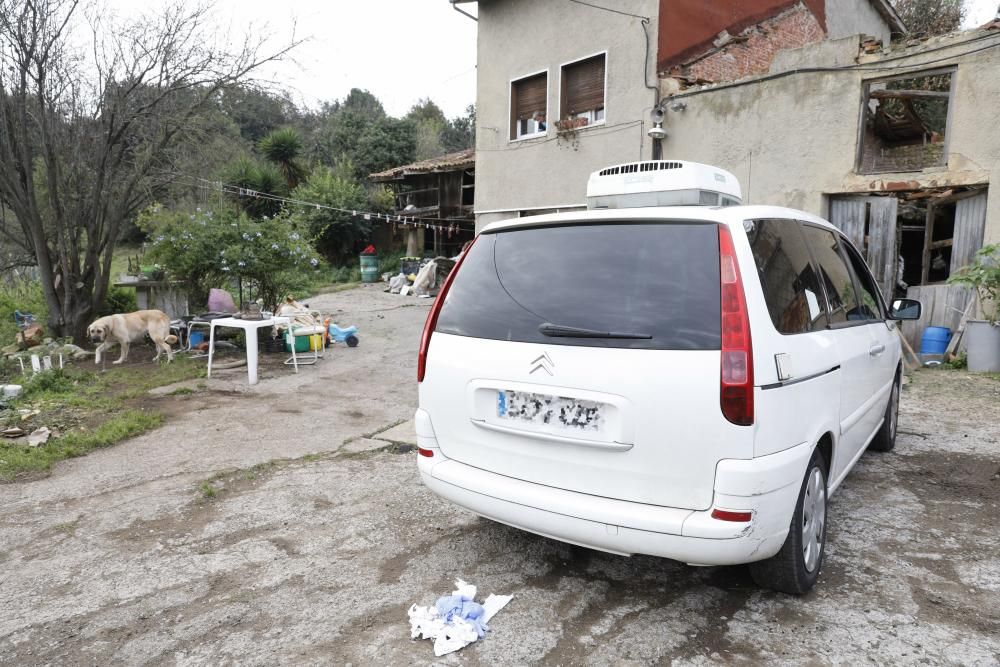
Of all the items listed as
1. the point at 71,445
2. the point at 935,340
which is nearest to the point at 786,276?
the point at 71,445

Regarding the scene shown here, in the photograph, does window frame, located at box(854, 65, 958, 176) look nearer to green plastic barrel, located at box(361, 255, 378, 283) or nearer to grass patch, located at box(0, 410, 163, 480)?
grass patch, located at box(0, 410, 163, 480)

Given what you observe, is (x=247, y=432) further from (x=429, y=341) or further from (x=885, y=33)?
(x=885, y=33)

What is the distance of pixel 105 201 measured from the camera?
9.93 m

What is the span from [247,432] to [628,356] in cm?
433

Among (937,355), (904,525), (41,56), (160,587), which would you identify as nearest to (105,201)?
(41,56)

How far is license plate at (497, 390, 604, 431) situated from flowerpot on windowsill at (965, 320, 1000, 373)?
24.7 feet

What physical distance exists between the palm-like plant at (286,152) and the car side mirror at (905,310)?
23.4 metres

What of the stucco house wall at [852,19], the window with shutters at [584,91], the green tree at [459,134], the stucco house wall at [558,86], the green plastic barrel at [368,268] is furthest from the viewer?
the green tree at [459,134]

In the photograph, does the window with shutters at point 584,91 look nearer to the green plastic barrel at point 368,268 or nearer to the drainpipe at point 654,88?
the drainpipe at point 654,88

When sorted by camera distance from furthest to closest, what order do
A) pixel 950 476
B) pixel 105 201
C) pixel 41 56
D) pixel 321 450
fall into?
pixel 105 201
pixel 41 56
pixel 321 450
pixel 950 476

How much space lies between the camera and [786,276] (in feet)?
8.61

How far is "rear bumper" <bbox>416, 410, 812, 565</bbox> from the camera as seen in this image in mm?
2195

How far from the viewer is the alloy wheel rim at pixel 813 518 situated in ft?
8.54

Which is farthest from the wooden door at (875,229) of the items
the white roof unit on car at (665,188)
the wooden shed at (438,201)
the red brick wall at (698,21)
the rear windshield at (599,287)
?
the wooden shed at (438,201)
